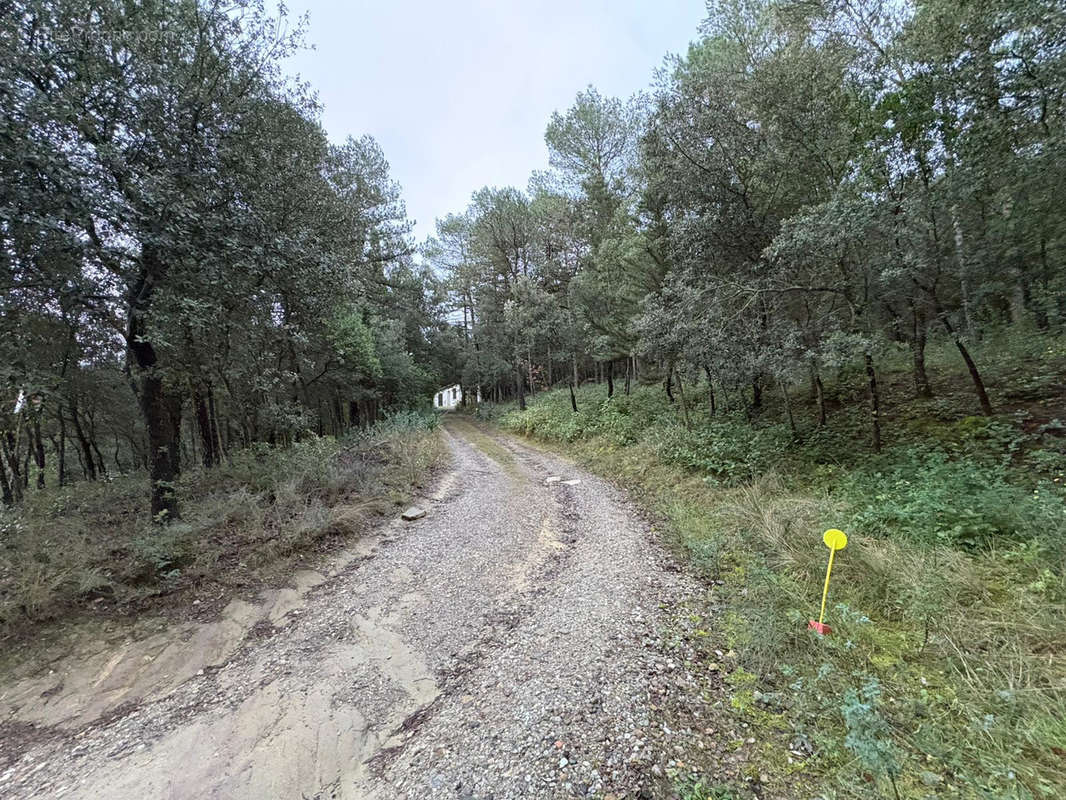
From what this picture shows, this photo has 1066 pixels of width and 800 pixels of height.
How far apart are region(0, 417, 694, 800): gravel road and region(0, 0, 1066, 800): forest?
2.39 ft

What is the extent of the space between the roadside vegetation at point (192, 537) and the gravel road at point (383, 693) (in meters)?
0.61

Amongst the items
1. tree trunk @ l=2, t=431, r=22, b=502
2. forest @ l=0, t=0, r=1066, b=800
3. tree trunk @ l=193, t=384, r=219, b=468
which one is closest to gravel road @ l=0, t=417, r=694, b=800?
forest @ l=0, t=0, r=1066, b=800

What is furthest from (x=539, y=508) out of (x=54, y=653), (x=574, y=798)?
(x=54, y=653)

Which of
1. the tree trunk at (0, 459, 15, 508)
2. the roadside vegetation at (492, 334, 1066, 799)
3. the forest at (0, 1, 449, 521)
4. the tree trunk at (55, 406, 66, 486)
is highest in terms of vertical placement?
the forest at (0, 1, 449, 521)

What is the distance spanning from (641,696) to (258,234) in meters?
7.19

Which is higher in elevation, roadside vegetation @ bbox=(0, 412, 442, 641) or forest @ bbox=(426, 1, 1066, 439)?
forest @ bbox=(426, 1, 1066, 439)

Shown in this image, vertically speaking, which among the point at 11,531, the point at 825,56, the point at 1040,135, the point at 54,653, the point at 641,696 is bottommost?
the point at 641,696

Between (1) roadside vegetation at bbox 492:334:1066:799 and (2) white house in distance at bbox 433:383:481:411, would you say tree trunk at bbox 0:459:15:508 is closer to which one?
(1) roadside vegetation at bbox 492:334:1066:799

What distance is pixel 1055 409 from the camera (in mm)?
6129

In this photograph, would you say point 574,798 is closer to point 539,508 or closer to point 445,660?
point 445,660

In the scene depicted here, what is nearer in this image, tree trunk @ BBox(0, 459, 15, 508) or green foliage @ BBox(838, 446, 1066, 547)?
green foliage @ BBox(838, 446, 1066, 547)

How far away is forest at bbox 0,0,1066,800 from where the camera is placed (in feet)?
9.76

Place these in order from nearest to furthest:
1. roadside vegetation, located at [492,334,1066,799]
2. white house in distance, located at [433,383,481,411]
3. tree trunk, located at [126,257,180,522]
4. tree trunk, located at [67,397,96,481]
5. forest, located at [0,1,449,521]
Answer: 1. roadside vegetation, located at [492,334,1066,799]
2. forest, located at [0,1,449,521]
3. tree trunk, located at [126,257,180,522]
4. tree trunk, located at [67,397,96,481]
5. white house in distance, located at [433,383,481,411]

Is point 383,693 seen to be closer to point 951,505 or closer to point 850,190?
point 951,505
